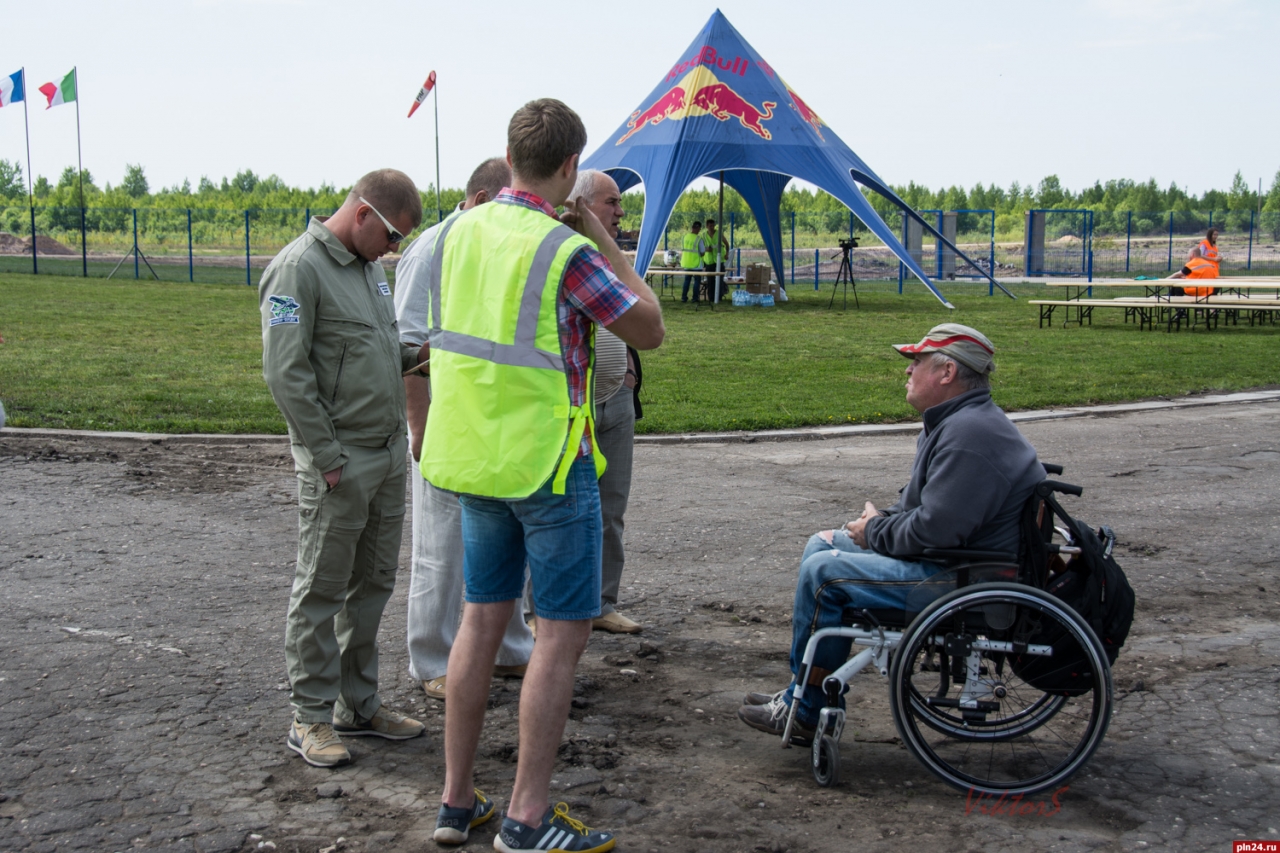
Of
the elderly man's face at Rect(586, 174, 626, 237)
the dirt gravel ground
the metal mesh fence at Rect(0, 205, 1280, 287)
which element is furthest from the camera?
the metal mesh fence at Rect(0, 205, 1280, 287)

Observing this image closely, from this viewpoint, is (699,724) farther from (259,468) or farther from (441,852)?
(259,468)

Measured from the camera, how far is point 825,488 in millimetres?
7605

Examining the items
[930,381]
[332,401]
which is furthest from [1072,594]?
[332,401]

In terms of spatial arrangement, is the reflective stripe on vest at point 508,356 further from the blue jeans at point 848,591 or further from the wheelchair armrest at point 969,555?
the wheelchair armrest at point 969,555

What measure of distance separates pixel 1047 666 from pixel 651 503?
3816mm

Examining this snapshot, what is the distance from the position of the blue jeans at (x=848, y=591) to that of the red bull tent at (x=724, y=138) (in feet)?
57.4

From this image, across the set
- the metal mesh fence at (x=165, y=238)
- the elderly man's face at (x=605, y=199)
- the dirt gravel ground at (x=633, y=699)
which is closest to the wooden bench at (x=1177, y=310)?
the dirt gravel ground at (x=633, y=699)

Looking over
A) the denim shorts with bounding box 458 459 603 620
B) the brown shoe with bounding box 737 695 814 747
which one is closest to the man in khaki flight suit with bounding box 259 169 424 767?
the denim shorts with bounding box 458 459 603 620

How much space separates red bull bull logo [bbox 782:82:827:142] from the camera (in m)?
22.7

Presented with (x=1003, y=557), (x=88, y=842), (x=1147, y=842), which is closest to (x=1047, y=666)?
(x=1003, y=557)

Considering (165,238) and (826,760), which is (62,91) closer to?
(165,238)

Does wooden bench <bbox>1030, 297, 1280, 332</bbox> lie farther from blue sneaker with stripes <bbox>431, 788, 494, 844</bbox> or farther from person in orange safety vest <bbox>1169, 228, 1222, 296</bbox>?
blue sneaker with stripes <bbox>431, 788, 494, 844</bbox>

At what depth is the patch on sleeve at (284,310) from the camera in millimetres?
3574

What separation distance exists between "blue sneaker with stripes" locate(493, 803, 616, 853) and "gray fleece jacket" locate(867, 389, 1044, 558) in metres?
1.32
